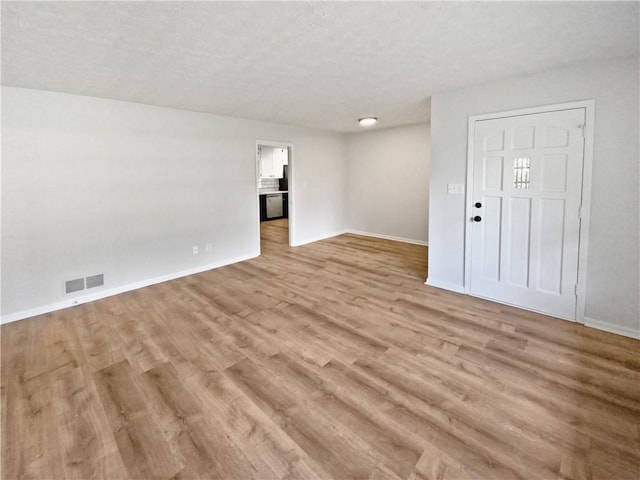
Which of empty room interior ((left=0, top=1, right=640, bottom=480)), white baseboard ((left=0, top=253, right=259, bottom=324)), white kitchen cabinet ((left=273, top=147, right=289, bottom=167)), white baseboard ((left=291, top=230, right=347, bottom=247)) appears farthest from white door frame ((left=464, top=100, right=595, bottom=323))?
white kitchen cabinet ((left=273, top=147, right=289, bottom=167))

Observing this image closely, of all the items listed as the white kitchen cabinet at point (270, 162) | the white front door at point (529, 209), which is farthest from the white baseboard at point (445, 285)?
the white kitchen cabinet at point (270, 162)

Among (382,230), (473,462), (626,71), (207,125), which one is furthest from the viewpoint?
(382,230)

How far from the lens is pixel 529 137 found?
3186 millimetres

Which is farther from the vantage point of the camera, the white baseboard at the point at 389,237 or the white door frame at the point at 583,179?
the white baseboard at the point at 389,237

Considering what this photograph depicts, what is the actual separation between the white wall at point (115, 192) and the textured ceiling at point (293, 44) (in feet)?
1.32

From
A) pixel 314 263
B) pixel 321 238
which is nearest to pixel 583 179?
pixel 314 263

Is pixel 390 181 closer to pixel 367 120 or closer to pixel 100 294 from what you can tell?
pixel 367 120

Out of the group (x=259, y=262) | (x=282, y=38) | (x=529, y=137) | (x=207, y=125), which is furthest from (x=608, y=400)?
(x=207, y=125)

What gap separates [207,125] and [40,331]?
10.7 feet

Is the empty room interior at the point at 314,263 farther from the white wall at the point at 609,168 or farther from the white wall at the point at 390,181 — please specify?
the white wall at the point at 390,181

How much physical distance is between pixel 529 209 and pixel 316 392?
281cm

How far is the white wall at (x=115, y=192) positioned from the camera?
3.28 meters

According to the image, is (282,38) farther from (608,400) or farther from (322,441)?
(608,400)

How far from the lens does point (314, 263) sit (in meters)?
5.23
